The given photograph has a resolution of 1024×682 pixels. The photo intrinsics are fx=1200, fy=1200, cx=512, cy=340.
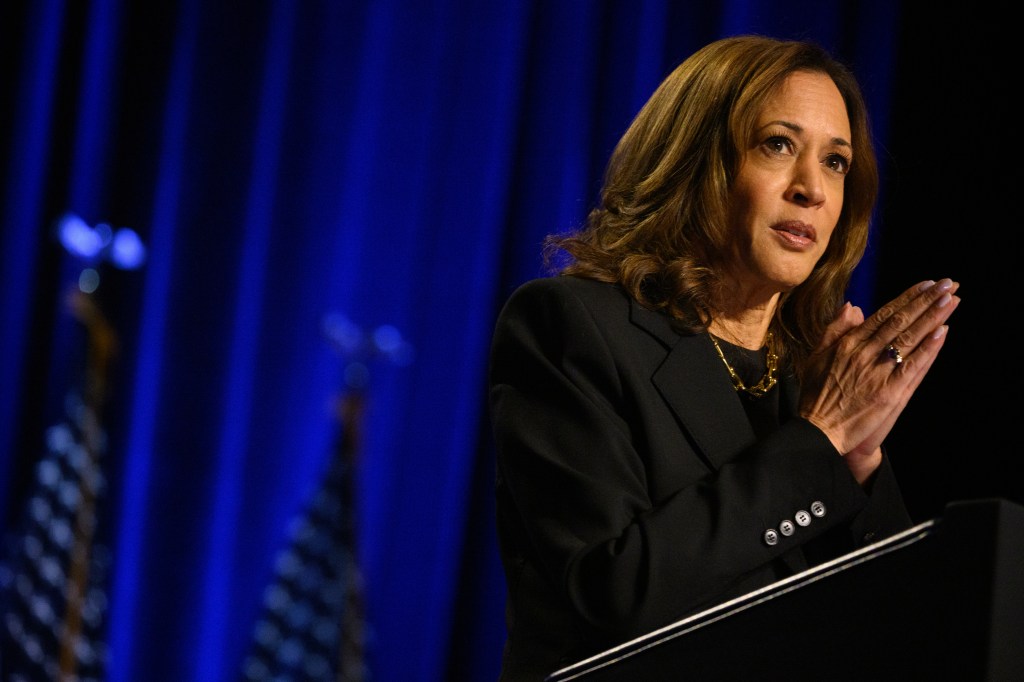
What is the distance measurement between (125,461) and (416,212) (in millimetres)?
1164

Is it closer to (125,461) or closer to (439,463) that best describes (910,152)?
(439,463)

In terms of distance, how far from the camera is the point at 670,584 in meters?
1.18

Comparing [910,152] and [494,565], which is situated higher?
[910,152]

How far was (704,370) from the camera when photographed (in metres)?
1.44

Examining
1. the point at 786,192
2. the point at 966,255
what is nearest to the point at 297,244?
the point at 966,255

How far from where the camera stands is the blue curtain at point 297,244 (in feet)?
11.6

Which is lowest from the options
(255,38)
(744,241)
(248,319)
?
(248,319)

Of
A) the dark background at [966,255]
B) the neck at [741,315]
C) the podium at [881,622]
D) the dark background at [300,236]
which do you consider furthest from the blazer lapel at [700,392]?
the dark background at [300,236]

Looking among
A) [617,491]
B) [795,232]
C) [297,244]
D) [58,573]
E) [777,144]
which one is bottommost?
[58,573]

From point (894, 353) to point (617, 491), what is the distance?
0.39 m

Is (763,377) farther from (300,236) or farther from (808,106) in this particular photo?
(300,236)

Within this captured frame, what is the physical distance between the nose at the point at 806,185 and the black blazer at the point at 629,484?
24 cm

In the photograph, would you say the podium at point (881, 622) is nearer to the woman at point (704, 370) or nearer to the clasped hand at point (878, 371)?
the woman at point (704, 370)

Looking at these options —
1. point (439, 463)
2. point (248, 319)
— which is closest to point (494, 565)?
point (439, 463)
